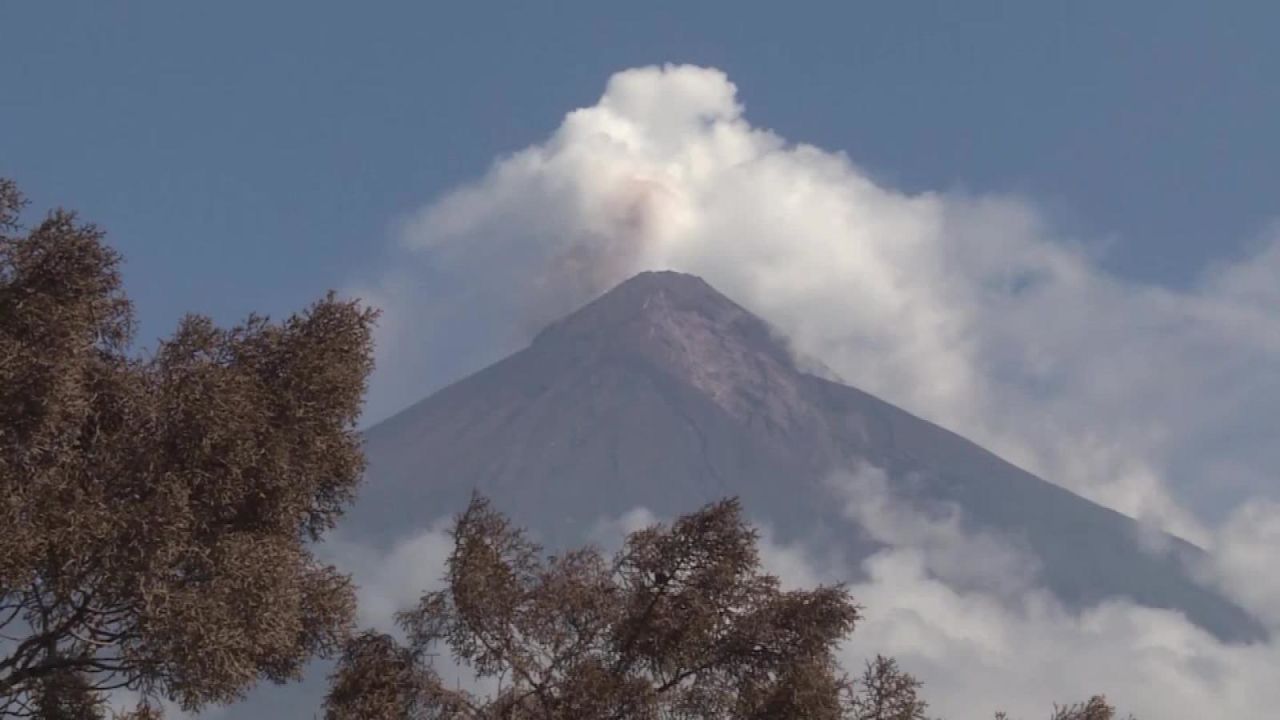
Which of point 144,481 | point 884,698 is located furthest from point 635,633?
point 144,481

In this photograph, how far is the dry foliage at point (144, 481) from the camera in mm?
16734

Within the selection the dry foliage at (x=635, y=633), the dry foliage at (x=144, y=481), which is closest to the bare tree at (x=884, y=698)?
the dry foliage at (x=635, y=633)

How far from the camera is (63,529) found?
54.3 feet

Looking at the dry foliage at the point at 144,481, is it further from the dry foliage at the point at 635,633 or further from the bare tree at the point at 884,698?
the bare tree at the point at 884,698

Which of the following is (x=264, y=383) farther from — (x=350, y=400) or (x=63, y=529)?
(x=63, y=529)

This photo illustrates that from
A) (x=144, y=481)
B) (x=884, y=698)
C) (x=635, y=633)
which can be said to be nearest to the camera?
(x=144, y=481)

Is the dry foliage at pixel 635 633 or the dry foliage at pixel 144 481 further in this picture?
the dry foliage at pixel 635 633

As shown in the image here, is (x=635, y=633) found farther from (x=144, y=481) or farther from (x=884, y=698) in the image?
(x=144, y=481)

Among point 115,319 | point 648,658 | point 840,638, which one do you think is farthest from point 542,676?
point 115,319

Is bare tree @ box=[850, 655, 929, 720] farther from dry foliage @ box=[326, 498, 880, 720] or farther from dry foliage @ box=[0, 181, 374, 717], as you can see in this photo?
dry foliage @ box=[0, 181, 374, 717]

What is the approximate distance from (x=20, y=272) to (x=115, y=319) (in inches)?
77.5

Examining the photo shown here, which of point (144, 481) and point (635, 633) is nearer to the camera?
point (144, 481)

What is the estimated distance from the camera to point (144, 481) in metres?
17.3

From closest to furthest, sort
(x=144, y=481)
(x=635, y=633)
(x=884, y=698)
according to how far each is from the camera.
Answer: (x=144, y=481), (x=884, y=698), (x=635, y=633)
